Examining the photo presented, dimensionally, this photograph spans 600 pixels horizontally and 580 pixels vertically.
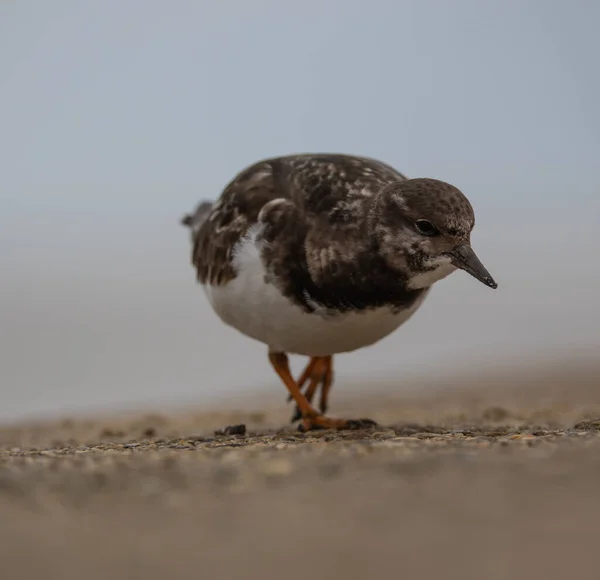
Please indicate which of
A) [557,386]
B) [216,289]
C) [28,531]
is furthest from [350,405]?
[28,531]

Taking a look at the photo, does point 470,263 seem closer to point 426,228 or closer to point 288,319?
point 426,228

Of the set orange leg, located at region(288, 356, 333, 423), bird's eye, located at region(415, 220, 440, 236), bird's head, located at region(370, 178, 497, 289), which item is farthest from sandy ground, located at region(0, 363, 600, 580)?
orange leg, located at region(288, 356, 333, 423)

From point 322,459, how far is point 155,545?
53.1 inches

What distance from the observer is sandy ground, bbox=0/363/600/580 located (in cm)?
264

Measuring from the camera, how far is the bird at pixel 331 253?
512cm

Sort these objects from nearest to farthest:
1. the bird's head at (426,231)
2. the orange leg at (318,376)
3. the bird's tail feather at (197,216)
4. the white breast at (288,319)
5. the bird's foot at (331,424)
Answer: the bird's head at (426,231) → the white breast at (288,319) → the bird's foot at (331,424) → the orange leg at (318,376) → the bird's tail feather at (197,216)

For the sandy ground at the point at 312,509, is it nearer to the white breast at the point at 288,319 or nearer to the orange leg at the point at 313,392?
the white breast at the point at 288,319

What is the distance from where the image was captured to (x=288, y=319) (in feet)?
18.4

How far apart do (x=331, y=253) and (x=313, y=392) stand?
2.08 metres

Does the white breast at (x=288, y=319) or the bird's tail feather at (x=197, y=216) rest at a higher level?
the bird's tail feather at (x=197, y=216)

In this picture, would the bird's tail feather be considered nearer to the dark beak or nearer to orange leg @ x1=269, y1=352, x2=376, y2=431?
orange leg @ x1=269, y1=352, x2=376, y2=431

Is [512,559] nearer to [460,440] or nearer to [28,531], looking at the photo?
[28,531]

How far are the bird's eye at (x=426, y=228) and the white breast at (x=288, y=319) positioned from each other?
0.57m

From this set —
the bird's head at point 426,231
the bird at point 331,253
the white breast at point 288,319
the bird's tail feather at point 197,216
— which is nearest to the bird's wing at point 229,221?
the bird at point 331,253
